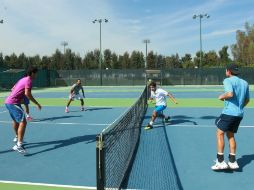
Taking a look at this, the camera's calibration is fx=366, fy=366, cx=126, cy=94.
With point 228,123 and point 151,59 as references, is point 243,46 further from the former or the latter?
point 228,123

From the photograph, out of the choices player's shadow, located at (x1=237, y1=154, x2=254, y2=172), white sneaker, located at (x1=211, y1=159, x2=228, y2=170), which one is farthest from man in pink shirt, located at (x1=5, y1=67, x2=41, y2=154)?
player's shadow, located at (x1=237, y1=154, x2=254, y2=172)

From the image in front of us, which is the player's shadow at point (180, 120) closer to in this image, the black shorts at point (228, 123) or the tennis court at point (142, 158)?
the tennis court at point (142, 158)

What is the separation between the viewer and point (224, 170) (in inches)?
225

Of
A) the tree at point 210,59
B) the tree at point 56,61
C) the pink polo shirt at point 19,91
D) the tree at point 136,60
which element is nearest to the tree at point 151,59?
the tree at point 136,60

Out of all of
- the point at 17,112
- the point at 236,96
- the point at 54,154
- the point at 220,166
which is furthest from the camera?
the point at 17,112

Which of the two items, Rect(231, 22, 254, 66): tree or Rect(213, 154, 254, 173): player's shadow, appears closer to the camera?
Rect(213, 154, 254, 173): player's shadow

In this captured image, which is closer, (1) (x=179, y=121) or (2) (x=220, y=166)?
(2) (x=220, y=166)

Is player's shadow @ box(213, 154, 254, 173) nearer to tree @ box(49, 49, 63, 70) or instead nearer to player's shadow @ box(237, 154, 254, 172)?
player's shadow @ box(237, 154, 254, 172)

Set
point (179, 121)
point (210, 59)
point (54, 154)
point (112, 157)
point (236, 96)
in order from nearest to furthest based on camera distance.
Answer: point (112, 157)
point (236, 96)
point (54, 154)
point (179, 121)
point (210, 59)

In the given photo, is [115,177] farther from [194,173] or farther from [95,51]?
[95,51]

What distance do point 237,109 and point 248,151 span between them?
181 centimetres

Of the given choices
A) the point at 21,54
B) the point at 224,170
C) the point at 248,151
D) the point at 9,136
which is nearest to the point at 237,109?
the point at 224,170

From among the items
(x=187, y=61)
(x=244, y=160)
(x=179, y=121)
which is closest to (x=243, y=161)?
(x=244, y=160)

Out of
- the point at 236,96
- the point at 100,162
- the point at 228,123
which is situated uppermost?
the point at 236,96
